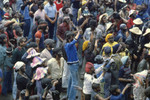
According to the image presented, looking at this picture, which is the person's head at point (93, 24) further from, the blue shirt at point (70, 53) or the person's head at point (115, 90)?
the person's head at point (115, 90)

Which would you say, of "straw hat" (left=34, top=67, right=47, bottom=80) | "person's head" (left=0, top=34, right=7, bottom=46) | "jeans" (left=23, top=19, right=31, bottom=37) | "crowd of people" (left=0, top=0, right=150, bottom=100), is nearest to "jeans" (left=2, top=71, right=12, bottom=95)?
"crowd of people" (left=0, top=0, right=150, bottom=100)

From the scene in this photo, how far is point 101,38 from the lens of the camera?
10.8m

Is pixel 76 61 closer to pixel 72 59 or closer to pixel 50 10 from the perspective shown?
pixel 72 59

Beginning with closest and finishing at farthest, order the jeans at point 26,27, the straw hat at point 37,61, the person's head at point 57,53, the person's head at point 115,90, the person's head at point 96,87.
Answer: the person's head at point 115,90 < the person's head at point 96,87 < the straw hat at point 37,61 < the person's head at point 57,53 < the jeans at point 26,27

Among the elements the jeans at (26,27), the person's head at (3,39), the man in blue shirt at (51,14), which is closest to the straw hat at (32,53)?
the person's head at (3,39)

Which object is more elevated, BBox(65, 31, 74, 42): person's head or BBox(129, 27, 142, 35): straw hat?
BBox(65, 31, 74, 42): person's head

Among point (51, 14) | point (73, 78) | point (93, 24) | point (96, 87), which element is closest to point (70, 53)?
point (73, 78)

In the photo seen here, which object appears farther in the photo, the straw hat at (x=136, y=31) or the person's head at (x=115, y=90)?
the straw hat at (x=136, y=31)

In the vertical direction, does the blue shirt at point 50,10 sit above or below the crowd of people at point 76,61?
above

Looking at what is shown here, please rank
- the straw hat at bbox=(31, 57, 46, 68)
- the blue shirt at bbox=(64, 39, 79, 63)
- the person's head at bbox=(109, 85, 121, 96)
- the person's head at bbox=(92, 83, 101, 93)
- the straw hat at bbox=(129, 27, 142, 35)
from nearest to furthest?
the person's head at bbox=(109, 85, 121, 96)
the person's head at bbox=(92, 83, 101, 93)
the straw hat at bbox=(31, 57, 46, 68)
the blue shirt at bbox=(64, 39, 79, 63)
the straw hat at bbox=(129, 27, 142, 35)

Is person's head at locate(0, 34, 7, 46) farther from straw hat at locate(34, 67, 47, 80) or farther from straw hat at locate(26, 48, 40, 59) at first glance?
straw hat at locate(34, 67, 47, 80)

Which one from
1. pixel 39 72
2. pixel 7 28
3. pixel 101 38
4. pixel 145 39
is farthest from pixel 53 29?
pixel 39 72

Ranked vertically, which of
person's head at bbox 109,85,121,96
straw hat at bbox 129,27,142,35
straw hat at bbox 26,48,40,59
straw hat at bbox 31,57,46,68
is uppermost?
straw hat at bbox 129,27,142,35

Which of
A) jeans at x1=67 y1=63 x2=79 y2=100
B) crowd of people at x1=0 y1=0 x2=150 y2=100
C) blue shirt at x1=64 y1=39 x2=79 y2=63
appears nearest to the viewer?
crowd of people at x1=0 y1=0 x2=150 y2=100
